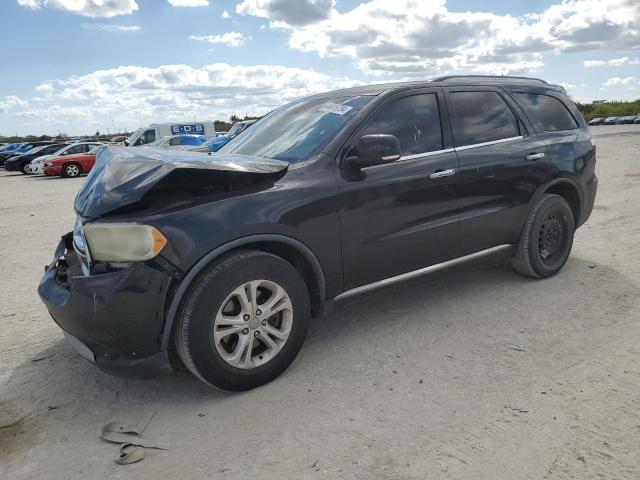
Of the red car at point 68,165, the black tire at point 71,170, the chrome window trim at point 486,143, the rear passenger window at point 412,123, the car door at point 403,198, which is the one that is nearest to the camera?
the car door at point 403,198

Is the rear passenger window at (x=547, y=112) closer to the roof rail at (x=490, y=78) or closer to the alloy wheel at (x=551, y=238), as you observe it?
the roof rail at (x=490, y=78)

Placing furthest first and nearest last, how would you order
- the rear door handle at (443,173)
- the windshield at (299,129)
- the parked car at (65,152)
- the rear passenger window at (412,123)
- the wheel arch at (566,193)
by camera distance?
the parked car at (65,152) < the wheel arch at (566,193) < the rear door handle at (443,173) < the rear passenger window at (412,123) < the windshield at (299,129)

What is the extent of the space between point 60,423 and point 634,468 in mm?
2848

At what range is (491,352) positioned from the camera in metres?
3.41

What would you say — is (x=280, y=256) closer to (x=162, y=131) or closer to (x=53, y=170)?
(x=53, y=170)

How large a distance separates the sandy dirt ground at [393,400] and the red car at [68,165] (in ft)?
68.0

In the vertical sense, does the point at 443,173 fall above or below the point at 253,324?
above

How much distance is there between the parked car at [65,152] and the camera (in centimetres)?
2424

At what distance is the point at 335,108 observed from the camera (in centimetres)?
387

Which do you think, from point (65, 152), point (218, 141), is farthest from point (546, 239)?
point (65, 152)

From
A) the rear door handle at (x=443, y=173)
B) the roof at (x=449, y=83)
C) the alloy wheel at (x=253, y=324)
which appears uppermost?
the roof at (x=449, y=83)

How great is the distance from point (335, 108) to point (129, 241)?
1.88 metres

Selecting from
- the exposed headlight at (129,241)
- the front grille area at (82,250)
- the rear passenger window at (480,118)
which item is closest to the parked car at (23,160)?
the front grille area at (82,250)

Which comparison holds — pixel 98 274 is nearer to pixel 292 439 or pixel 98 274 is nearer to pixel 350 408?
pixel 292 439
